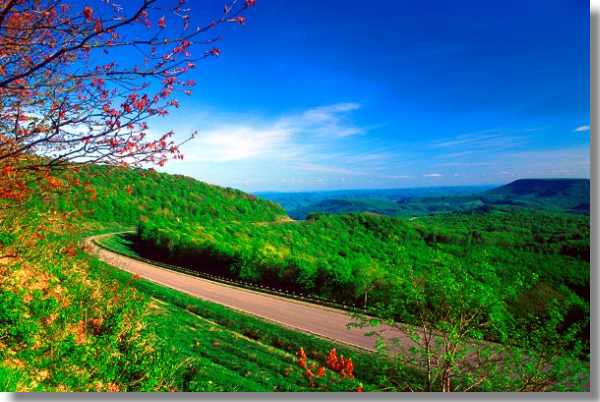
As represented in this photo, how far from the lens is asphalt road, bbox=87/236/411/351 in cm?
1194

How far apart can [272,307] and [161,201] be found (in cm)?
982

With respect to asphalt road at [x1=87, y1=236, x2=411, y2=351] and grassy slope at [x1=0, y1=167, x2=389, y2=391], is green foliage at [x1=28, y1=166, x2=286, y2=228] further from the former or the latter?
asphalt road at [x1=87, y1=236, x2=411, y2=351]

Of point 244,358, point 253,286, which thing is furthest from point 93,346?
point 253,286

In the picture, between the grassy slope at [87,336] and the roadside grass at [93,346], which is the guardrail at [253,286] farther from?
the roadside grass at [93,346]

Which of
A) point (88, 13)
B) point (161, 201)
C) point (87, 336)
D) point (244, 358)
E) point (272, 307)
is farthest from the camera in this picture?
point (161, 201)

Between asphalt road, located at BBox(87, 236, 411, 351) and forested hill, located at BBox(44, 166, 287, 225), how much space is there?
2.02m

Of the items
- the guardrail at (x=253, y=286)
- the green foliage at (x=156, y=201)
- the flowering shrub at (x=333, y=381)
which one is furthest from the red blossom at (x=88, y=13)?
the guardrail at (x=253, y=286)

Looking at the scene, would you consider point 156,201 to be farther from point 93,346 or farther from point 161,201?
point 93,346

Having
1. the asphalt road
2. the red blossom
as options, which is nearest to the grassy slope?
the red blossom

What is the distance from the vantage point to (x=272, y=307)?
16016mm

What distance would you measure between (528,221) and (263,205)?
34.8 m

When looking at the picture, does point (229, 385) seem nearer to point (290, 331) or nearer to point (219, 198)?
point (290, 331)

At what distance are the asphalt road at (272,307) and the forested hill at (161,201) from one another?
2.02 meters

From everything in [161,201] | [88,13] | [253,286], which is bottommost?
[253,286]
